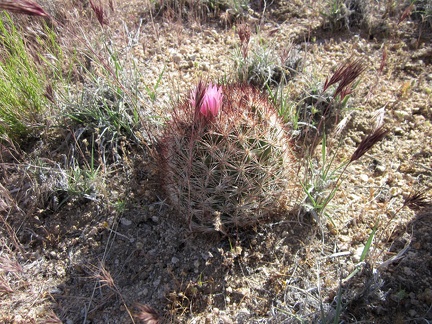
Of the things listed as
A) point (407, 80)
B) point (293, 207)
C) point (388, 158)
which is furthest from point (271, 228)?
point (407, 80)

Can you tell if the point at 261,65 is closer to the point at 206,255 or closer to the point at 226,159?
the point at 226,159

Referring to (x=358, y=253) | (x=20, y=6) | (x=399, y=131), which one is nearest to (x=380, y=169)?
(x=399, y=131)

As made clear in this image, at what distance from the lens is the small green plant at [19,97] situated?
9.15ft

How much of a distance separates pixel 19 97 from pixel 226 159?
1.96 meters

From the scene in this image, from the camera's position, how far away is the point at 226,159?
1869 mm

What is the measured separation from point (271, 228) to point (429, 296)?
0.93m

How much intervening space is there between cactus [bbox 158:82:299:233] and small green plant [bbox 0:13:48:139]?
1362mm

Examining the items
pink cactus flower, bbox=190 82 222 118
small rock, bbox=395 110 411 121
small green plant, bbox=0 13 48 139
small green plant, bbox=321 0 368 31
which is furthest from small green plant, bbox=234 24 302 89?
small green plant, bbox=0 13 48 139

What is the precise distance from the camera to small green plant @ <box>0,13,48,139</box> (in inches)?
110

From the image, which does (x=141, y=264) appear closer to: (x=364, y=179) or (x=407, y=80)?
(x=364, y=179)

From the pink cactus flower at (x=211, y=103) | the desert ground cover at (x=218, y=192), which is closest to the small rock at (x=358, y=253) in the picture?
the desert ground cover at (x=218, y=192)

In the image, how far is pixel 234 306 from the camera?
2.09 metres

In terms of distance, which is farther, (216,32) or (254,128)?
(216,32)

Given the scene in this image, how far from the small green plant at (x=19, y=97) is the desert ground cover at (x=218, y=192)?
1 cm
